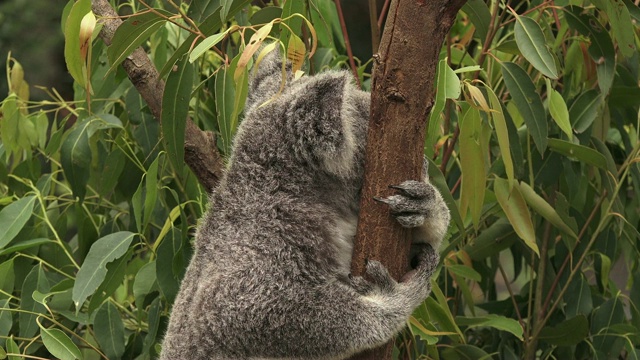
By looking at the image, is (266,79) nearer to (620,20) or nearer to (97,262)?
(97,262)

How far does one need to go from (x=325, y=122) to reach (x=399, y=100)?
217mm

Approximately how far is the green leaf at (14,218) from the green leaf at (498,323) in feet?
4.07

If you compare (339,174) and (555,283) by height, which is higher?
(339,174)

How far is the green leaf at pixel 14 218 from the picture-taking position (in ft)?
7.94

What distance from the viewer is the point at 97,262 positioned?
233cm

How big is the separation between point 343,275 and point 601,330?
1.06 metres

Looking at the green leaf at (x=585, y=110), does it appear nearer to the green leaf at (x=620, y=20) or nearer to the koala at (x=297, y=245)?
the green leaf at (x=620, y=20)

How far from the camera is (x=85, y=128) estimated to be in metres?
2.55

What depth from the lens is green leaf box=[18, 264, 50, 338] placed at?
98.1 inches

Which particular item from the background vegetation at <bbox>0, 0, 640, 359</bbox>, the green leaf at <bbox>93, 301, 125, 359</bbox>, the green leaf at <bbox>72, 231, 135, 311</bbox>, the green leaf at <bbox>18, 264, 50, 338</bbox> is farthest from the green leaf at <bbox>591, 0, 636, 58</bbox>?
the green leaf at <bbox>18, 264, 50, 338</bbox>

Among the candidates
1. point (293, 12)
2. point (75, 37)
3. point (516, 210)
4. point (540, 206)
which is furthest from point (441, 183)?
point (75, 37)

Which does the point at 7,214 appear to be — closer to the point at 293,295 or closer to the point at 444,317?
the point at 293,295

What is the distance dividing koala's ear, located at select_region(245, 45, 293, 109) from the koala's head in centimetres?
12

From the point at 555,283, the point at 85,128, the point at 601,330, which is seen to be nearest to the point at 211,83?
the point at 85,128
